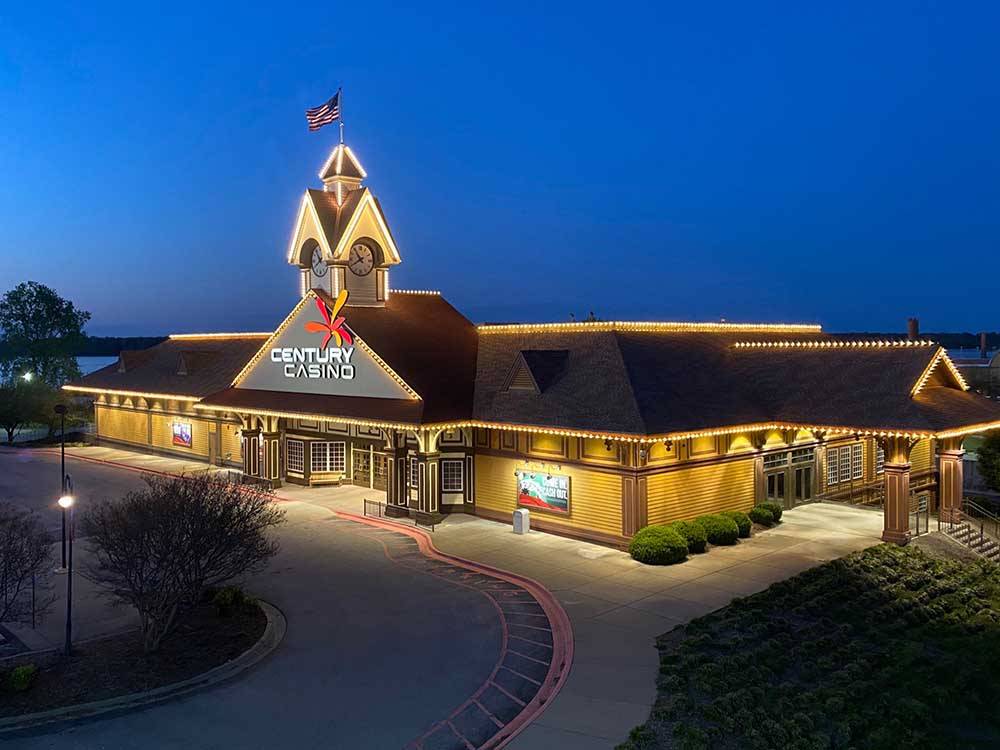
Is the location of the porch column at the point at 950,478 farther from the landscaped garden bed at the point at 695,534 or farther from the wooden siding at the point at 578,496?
the wooden siding at the point at 578,496

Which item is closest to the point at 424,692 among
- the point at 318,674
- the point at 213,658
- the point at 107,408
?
the point at 318,674

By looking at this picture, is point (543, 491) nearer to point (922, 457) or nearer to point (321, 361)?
point (321, 361)

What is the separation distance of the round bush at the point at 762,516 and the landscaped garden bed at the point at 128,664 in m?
19.8

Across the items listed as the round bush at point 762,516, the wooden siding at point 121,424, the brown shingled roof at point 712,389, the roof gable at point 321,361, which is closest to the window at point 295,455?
the roof gable at point 321,361

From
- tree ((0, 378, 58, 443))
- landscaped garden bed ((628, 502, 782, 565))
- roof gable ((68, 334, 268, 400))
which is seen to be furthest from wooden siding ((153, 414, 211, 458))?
landscaped garden bed ((628, 502, 782, 565))

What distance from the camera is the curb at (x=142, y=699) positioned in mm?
15711

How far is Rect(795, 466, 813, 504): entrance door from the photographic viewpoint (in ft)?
120

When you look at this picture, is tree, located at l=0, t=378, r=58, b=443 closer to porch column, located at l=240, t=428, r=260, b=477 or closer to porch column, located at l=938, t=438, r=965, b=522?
porch column, located at l=240, t=428, r=260, b=477

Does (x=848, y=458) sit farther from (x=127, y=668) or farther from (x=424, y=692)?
(x=127, y=668)

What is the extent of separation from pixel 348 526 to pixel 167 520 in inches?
608

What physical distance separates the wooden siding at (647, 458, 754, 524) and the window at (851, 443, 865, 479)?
29.0 ft

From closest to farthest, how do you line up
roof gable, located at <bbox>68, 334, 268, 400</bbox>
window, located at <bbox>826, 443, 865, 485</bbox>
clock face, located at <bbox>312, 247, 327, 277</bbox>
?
window, located at <bbox>826, 443, 865, 485</bbox> < clock face, located at <bbox>312, 247, 327, 277</bbox> < roof gable, located at <bbox>68, 334, 268, 400</bbox>

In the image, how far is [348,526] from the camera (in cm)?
3394

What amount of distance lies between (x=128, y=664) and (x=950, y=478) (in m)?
31.6
